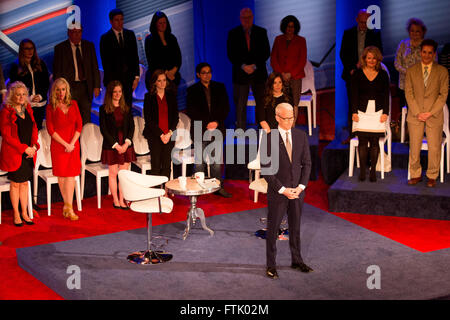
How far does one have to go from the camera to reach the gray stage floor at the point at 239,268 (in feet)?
16.4

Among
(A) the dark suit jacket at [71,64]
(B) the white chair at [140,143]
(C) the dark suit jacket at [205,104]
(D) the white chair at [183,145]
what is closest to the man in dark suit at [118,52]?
(A) the dark suit jacket at [71,64]

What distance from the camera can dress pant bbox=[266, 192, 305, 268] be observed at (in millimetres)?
5145

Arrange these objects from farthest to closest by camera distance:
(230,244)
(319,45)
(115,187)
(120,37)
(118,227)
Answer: (319,45), (120,37), (115,187), (118,227), (230,244)

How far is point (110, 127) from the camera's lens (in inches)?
299

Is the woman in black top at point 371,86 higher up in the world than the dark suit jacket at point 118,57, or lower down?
lower down

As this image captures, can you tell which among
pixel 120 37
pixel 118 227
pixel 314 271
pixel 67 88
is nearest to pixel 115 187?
pixel 118 227

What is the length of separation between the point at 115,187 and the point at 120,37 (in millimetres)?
2148

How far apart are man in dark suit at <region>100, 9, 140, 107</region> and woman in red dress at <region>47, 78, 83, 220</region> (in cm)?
132

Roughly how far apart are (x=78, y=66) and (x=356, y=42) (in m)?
3.95

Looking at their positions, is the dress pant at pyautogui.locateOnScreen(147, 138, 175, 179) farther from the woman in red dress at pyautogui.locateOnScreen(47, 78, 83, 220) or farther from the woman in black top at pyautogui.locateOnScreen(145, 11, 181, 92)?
the woman in black top at pyautogui.locateOnScreen(145, 11, 181, 92)

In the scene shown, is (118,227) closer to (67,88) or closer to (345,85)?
(67,88)

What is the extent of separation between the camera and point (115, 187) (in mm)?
7859

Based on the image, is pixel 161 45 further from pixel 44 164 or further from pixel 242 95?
pixel 44 164

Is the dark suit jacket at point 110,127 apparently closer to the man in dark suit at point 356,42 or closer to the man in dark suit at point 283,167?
the man in dark suit at point 283,167
